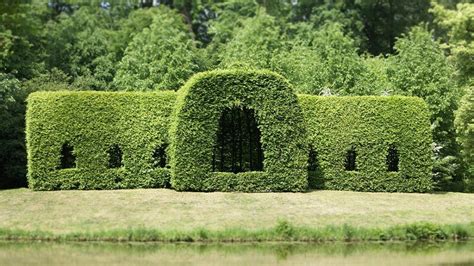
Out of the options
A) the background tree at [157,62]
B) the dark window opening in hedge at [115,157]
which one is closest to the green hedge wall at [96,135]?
the dark window opening in hedge at [115,157]

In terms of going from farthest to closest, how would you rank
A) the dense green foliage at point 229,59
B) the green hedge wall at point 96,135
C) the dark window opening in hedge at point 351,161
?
the dense green foliage at point 229,59
the dark window opening in hedge at point 351,161
the green hedge wall at point 96,135

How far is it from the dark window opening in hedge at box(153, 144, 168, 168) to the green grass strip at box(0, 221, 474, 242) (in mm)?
6996

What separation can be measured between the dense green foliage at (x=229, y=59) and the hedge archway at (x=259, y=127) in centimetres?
434

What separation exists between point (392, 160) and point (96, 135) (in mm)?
10770

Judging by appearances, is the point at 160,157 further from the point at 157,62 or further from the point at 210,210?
the point at 157,62

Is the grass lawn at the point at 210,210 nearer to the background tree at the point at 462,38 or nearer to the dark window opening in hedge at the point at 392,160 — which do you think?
the dark window opening in hedge at the point at 392,160

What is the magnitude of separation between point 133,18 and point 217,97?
68.2 ft

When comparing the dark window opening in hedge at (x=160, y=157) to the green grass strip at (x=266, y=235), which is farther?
the dark window opening in hedge at (x=160, y=157)

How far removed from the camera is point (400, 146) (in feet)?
87.5

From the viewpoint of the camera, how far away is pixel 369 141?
26562mm

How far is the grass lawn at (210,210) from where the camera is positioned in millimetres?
20656

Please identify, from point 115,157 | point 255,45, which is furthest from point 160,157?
point 255,45

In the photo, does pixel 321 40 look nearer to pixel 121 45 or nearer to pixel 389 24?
pixel 121 45

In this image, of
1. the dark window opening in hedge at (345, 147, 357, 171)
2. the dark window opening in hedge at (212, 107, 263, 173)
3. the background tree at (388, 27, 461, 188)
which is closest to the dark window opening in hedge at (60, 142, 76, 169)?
the dark window opening in hedge at (212, 107, 263, 173)
